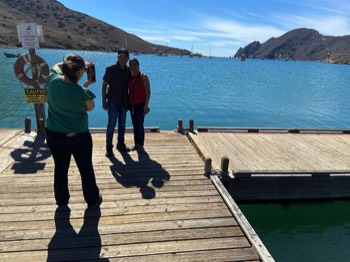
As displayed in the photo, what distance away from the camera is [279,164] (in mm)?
7871

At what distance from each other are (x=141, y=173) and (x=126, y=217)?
1.66 m

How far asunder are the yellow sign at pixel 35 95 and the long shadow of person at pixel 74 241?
4.36m

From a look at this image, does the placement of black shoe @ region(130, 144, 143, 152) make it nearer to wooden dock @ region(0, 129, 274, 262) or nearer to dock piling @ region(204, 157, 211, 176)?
wooden dock @ region(0, 129, 274, 262)

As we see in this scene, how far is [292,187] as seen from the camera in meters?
7.31

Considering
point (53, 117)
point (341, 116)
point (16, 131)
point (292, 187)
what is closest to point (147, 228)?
point (53, 117)

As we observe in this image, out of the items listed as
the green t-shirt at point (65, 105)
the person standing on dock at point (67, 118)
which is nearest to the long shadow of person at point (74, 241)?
the person standing on dock at point (67, 118)

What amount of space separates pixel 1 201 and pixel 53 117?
1929 mm

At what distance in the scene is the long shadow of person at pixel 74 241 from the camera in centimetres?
380

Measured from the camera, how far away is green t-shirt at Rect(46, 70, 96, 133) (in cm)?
395

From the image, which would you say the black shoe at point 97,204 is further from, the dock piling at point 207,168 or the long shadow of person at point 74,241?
the dock piling at point 207,168

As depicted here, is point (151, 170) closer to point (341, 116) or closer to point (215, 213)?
point (215, 213)

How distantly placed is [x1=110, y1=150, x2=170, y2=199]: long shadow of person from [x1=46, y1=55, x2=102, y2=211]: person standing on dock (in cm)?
126

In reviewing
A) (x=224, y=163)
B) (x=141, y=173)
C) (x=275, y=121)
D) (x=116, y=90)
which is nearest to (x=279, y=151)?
(x=224, y=163)

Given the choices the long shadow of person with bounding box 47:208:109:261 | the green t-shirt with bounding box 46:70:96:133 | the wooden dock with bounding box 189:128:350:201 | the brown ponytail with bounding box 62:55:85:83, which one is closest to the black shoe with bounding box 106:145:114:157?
the wooden dock with bounding box 189:128:350:201
